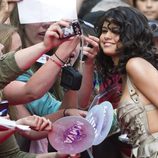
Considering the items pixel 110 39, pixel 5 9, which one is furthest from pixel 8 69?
pixel 5 9

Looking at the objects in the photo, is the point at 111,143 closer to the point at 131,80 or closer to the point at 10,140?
the point at 131,80

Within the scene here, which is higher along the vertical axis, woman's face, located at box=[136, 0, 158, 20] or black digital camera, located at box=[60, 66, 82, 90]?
black digital camera, located at box=[60, 66, 82, 90]

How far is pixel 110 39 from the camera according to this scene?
248 centimetres

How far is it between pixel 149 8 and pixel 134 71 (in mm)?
1400

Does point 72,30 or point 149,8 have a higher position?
point 72,30

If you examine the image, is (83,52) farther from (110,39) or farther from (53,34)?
(53,34)

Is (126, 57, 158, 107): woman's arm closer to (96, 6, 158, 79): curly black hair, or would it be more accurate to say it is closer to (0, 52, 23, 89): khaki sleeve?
(96, 6, 158, 79): curly black hair

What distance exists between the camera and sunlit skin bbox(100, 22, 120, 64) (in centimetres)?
247

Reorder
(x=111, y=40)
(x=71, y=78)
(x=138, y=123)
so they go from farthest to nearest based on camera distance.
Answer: (x=111, y=40)
(x=138, y=123)
(x=71, y=78)

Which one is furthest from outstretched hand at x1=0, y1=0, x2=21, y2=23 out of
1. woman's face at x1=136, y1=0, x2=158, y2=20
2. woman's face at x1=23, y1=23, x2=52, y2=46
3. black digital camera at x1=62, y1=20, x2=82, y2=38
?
woman's face at x1=136, y1=0, x2=158, y2=20

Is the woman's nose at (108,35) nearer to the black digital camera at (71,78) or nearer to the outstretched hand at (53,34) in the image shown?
the black digital camera at (71,78)

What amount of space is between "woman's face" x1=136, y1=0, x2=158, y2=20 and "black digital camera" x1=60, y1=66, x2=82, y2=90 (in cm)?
150

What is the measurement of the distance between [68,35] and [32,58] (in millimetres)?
187

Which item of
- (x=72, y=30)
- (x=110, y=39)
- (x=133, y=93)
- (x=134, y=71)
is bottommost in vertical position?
(x=133, y=93)
